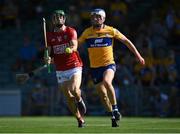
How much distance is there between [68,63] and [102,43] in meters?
1.22

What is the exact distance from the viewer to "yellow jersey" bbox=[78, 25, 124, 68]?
64.8 ft

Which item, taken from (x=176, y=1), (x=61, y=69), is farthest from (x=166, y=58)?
(x=61, y=69)

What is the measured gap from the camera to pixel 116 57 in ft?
106

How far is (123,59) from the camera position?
32281 millimetres

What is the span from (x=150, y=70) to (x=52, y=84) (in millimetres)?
3885

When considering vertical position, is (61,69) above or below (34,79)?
above

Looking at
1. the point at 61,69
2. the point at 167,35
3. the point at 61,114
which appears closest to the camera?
the point at 61,69

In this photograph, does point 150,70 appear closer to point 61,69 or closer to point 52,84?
point 52,84

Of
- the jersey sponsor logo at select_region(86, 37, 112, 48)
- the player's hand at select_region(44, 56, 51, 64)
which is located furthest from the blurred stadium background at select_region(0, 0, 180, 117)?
the player's hand at select_region(44, 56, 51, 64)

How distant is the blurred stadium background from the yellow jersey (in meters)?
11.0

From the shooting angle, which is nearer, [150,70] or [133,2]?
[150,70]

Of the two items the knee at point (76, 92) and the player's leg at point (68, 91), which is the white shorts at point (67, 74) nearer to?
the player's leg at point (68, 91)

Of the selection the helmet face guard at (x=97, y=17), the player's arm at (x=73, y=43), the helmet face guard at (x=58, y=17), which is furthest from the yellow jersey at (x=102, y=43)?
the helmet face guard at (x=58, y=17)

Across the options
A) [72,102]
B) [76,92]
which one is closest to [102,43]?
[76,92]
